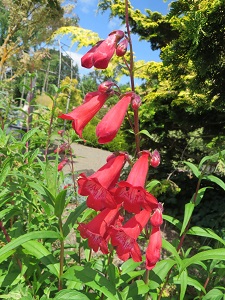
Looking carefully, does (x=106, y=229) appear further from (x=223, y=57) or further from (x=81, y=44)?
(x=81, y=44)

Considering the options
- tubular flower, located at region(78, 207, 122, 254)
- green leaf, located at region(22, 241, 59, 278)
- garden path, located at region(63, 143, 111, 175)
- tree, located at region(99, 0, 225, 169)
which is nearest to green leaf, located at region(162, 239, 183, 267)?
tubular flower, located at region(78, 207, 122, 254)

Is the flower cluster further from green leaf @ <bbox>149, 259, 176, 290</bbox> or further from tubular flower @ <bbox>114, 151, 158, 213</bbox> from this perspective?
green leaf @ <bbox>149, 259, 176, 290</bbox>

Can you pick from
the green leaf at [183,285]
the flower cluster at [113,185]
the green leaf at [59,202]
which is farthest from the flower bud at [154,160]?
the green leaf at [183,285]

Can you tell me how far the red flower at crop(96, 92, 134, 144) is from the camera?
1171 millimetres

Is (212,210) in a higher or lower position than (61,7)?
lower

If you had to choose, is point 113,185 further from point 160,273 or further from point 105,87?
point 160,273

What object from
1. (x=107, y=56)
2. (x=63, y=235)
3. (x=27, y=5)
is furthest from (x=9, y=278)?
(x=27, y=5)

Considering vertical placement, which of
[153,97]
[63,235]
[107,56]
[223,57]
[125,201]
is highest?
[223,57]

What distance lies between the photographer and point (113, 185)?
1.24 metres

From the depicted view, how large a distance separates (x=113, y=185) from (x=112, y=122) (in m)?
0.26

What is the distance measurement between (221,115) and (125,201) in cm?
404

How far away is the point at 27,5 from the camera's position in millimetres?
15336

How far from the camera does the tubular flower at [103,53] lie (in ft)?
3.89

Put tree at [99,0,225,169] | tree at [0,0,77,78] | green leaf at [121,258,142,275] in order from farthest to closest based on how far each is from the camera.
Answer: tree at [0,0,77,78], tree at [99,0,225,169], green leaf at [121,258,142,275]
